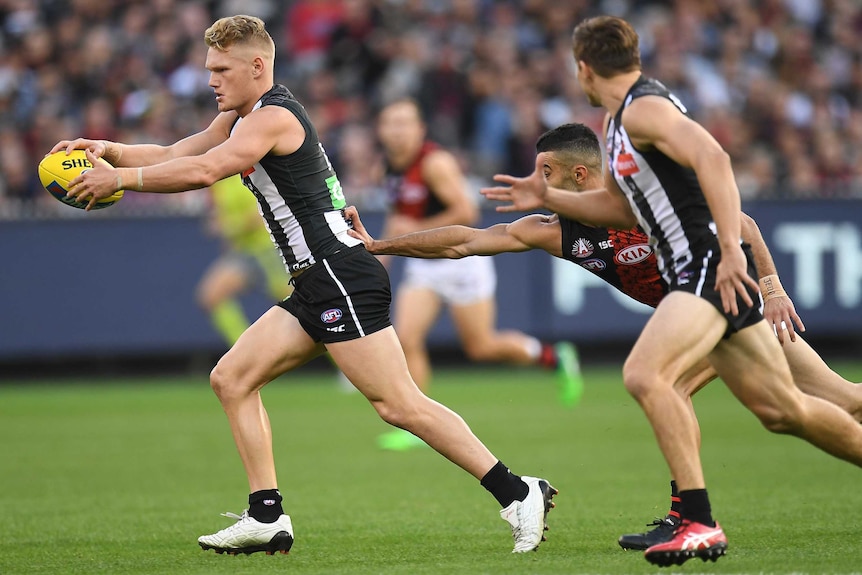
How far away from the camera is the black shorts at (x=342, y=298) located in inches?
259

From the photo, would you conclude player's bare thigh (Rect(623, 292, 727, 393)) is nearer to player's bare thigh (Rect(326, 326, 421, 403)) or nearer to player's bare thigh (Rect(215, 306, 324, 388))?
player's bare thigh (Rect(326, 326, 421, 403))

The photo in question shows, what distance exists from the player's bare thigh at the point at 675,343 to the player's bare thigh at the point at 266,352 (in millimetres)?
1838

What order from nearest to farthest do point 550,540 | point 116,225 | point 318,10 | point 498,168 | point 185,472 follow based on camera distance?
1. point 550,540
2. point 185,472
3. point 116,225
4. point 498,168
5. point 318,10

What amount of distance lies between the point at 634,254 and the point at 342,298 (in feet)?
4.82

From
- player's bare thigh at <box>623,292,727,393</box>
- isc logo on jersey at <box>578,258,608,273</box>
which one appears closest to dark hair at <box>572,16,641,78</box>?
player's bare thigh at <box>623,292,727,393</box>

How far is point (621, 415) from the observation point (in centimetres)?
1331

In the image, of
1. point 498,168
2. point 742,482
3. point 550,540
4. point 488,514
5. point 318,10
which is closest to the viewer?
point 550,540

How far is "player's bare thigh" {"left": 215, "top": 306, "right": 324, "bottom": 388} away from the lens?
672 cm

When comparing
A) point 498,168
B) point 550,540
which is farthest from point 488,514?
point 498,168

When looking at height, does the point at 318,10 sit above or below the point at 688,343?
above

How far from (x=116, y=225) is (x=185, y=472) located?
773 cm

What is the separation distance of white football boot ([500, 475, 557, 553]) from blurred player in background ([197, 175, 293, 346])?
337 inches

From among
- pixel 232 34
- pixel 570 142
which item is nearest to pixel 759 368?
pixel 570 142

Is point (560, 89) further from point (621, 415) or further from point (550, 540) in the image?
point (550, 540)
